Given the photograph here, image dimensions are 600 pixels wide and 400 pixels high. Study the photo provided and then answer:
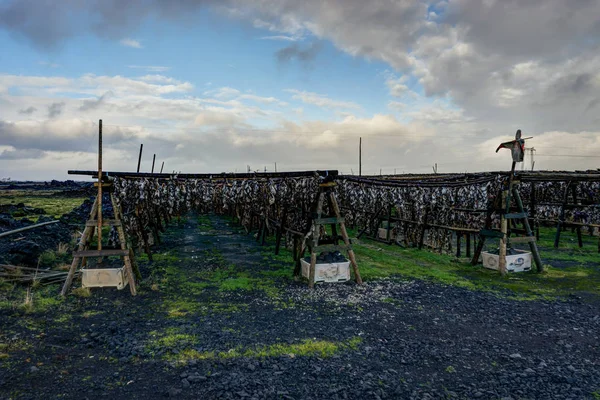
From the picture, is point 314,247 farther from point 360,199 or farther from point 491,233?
point 360,199

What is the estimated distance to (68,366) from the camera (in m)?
6.68

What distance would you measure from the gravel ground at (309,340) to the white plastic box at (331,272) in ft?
2.79

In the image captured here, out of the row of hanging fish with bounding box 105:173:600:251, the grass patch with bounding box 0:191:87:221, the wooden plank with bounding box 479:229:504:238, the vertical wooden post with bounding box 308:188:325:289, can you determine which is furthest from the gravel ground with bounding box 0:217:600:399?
the grass patch with bounding box 0:191:87:221

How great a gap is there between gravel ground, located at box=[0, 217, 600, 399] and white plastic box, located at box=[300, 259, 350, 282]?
851 millimetres

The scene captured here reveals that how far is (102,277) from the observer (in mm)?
11148

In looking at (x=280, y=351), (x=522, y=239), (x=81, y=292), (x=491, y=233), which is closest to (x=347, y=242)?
(x=280, y=351)

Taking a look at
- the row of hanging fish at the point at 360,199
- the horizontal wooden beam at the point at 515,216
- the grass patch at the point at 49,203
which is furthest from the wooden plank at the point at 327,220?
the grass patch at the point at 49,203

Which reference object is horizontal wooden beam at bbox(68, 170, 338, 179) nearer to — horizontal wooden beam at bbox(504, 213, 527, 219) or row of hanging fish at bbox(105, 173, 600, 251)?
row of hanging fish at bbox(105, 173, 600, 251)

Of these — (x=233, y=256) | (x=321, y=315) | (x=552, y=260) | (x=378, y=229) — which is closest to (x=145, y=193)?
(x=233, y=256)

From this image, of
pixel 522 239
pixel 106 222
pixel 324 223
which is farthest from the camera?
pixel 522 239

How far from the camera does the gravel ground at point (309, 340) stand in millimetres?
5941

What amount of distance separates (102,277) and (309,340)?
22.8 feet

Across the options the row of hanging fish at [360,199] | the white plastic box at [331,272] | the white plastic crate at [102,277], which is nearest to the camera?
the white plastic crate at [102,277]

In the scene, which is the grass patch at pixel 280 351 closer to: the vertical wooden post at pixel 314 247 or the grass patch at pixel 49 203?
the vertical wooden post at pixel 314 247
